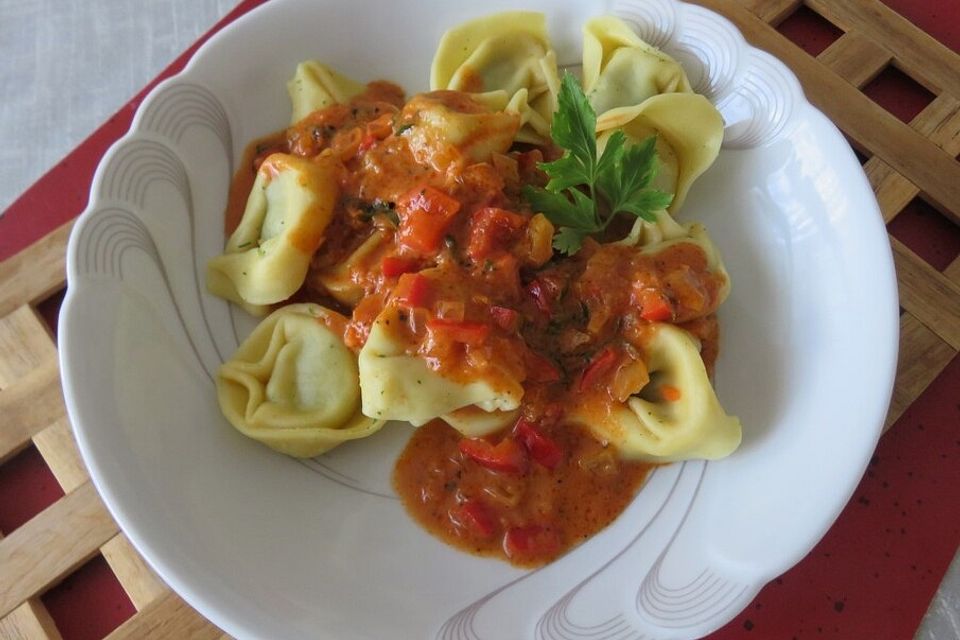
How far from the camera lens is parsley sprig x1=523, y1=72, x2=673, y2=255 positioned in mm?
3074

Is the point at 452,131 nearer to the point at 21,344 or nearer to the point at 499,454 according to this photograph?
the point at 499,454

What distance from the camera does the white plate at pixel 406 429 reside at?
2707 mm

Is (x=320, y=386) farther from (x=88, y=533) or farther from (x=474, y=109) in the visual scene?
(x=474, y=109)

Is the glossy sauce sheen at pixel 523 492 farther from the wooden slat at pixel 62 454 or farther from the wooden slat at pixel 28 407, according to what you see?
the wooden slat at pixel 28 407

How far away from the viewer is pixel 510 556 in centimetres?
289

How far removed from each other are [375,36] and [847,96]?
7.41 ft

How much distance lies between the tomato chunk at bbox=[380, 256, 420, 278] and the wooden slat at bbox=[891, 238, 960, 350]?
81.4 inches

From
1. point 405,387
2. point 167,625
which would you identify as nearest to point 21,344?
point 167,625

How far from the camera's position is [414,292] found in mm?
2916

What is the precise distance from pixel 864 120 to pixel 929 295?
2.95 ft

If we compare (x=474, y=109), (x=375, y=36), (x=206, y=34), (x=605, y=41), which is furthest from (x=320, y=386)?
(x=206, y=34)

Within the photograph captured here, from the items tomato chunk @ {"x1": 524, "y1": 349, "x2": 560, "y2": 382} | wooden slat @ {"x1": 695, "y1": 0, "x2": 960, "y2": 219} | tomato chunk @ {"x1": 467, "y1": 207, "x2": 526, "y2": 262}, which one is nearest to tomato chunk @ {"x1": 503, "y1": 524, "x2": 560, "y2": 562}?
tomato chunk @ {"x1": 524, "y1": 349, "x2": 560, "y2": 382}

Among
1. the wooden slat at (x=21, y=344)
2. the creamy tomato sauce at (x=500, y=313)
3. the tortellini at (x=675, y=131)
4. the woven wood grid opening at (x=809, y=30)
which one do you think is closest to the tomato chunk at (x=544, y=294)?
the creamy tomato sauce at (x=500, y=313)

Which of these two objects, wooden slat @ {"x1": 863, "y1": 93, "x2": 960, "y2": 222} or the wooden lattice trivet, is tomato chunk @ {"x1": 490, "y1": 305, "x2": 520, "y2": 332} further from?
wooden slat @ {"x1": 863, "y1": 93, "x2": 960, "y2": 222}
